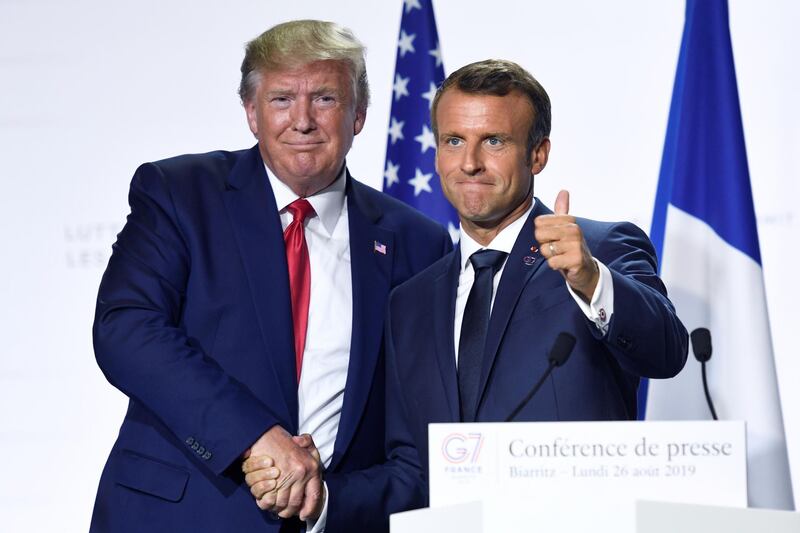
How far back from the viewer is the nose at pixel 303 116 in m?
2.97

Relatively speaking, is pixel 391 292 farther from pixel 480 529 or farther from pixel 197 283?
pixel 480 529

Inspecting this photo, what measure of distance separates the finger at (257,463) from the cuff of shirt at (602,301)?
0.82m

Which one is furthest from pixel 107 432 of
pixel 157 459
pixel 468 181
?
pixel 468 181

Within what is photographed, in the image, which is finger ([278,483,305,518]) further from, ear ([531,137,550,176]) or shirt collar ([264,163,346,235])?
ear ([531,137,550,176])

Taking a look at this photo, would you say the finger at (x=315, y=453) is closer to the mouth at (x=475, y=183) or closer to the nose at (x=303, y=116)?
the mouth at (x=475, y=183)

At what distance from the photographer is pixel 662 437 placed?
177 cm

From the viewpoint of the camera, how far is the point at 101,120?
4.99 metres

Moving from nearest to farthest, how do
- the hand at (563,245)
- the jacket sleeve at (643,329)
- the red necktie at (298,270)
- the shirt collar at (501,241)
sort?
the hand at (563,245) < the jacket sleeve at (643,329) < the shirt collar at (501,241) < the red necktie at (298,270)

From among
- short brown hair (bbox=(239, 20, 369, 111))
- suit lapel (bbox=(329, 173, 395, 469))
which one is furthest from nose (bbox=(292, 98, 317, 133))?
suit lapel (bbox=(329, 173, 395, 469))

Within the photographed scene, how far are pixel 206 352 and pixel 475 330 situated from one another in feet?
2.31

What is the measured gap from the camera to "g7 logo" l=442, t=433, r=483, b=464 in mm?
1795

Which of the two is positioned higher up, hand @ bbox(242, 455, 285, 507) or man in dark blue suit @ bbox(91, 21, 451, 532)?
man in dark blue suit @ bbox(91, 21, 451, 532)

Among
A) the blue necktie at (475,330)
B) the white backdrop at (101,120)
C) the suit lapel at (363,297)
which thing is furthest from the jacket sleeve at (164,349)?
the white backdrop at (101,120)

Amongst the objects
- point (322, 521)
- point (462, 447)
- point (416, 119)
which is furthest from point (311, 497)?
point (416, 119)
